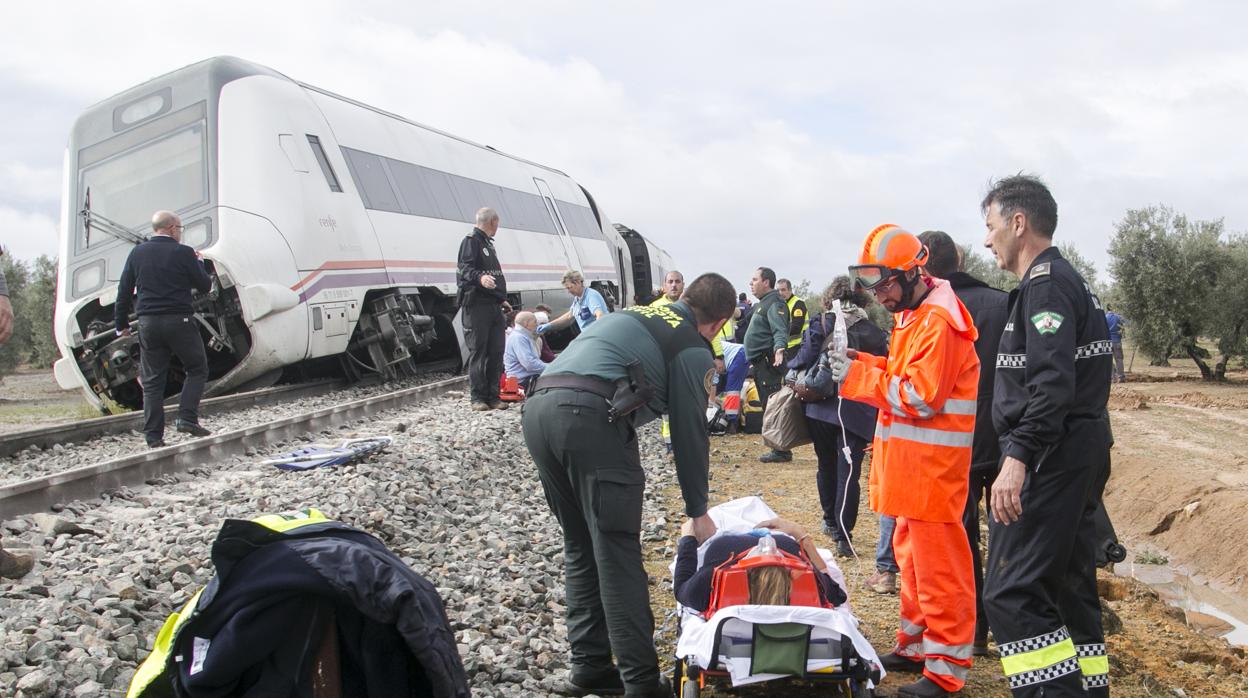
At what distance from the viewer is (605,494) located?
380 cm

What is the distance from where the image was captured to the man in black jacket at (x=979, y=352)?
4551mm

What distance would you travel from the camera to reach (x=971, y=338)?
4.14 meters

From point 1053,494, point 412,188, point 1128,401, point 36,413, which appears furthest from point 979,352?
point 36,413

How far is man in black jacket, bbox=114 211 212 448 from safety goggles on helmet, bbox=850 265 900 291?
→ 646cm

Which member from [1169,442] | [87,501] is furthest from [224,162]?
[1169,442]

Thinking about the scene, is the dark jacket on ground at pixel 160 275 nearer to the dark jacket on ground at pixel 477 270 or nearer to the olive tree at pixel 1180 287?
the dark jacket on ground at pixel 477 270

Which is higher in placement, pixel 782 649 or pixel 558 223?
pixel 558 223

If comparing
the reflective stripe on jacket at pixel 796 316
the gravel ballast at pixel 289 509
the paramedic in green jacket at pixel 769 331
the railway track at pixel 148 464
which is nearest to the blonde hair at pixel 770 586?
the gravel ballast at pixel 289 509

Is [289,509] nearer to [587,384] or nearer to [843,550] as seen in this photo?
[587,384]

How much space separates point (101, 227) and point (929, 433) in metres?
10.6

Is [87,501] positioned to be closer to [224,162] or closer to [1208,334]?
[224,162]

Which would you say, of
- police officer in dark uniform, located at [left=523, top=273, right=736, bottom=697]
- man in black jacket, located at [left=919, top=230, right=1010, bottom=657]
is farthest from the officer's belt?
man in black jacket, located at [left=919, top=230, right=1010, bottom=657]

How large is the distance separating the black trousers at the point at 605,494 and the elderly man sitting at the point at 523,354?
263 inches

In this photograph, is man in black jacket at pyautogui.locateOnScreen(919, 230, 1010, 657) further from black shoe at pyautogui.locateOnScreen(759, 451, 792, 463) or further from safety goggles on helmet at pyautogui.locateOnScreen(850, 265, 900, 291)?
black shoe at pyautogui.locateOnScreen(759, 451, 792, 463)
